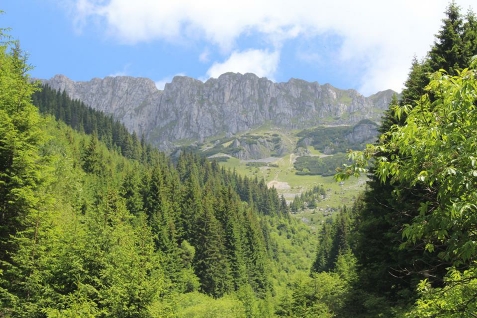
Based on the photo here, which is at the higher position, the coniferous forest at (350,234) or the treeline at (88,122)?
the treeline at (88,122)

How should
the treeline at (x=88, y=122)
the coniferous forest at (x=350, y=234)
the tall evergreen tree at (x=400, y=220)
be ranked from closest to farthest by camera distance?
1. the coniferous forest at (x=350, y=234)
2. the tall evergreen tree at (x=400, y=220)
3. the treeline at (x=88, y=122)

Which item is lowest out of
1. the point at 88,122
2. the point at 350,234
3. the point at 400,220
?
the point at 350,234

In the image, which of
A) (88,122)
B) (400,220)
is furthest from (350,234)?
(88,122)

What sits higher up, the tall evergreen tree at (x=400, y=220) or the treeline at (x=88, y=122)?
the treeline at (x=88, y=122)

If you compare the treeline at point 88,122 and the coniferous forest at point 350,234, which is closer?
the coniferous forest at point 350,234

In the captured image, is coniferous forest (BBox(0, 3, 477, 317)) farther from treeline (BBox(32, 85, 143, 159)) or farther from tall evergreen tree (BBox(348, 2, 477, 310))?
treeline (BBox(32, 85, 143, 159))

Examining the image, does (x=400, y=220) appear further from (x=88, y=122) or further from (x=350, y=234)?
(x=88, y=122)

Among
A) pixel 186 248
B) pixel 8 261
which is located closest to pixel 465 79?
pixel 8 261

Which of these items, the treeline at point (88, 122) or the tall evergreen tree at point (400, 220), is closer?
the tall evergreen tree at point (400, 220)

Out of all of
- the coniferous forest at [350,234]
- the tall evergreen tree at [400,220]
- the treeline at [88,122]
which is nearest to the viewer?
the coniferous forest at [350,234]

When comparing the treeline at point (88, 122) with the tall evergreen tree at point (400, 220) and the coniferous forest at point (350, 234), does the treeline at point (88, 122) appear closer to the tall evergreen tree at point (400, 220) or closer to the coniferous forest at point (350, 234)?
the coniferous forest at point (350, 234)

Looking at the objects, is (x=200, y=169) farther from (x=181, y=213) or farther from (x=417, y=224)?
(x=417, y=224)

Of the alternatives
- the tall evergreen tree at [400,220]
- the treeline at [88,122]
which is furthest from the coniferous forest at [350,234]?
the treeline at [88,122]

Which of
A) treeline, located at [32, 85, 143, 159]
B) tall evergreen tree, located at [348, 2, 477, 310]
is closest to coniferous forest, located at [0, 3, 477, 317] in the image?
tall evergreen tree, located at [348, 2, 477, 310]
